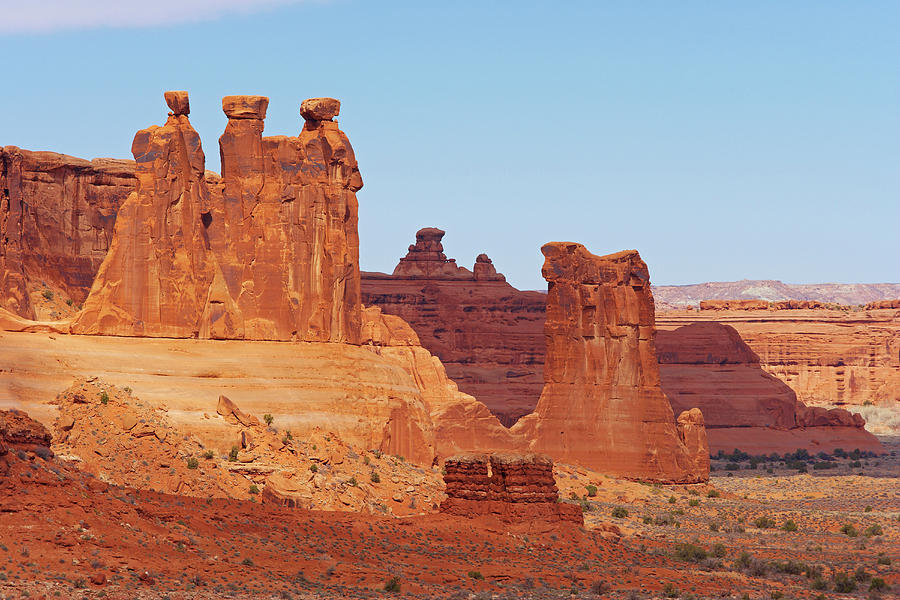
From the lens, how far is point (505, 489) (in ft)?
148

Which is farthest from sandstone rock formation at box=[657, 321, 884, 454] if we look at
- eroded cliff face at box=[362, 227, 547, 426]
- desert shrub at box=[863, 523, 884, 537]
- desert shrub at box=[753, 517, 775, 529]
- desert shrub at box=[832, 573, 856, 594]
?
desert shrub at box=[832, 573, 856, 594]

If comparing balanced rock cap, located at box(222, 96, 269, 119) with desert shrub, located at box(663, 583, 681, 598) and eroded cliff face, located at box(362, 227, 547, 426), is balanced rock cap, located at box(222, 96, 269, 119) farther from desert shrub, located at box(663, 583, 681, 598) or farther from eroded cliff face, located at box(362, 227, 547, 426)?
eroded cliff face, located at box(362, 227, 547, 426)

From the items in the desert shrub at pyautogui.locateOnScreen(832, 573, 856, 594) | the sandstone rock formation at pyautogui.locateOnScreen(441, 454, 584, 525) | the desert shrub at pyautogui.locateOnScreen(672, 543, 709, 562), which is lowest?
the desert shrub at pyautogui.locateOnScreen(832, 573, 856, 594)

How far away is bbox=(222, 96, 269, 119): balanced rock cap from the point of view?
58.0 m

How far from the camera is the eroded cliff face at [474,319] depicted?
12562 cm

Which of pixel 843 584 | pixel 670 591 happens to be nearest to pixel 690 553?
pixel 843 584

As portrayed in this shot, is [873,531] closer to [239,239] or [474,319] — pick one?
[239,239]

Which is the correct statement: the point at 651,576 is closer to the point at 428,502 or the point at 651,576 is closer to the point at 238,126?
the point at 428,502

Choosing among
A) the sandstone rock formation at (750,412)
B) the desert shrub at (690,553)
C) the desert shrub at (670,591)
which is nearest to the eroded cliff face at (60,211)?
the desert shrub at (690,553)

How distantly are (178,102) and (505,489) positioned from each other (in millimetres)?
19699

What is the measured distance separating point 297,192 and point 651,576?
21250mm

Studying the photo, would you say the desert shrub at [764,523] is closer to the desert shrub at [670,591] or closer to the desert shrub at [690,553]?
the desert shrub at [690,553]

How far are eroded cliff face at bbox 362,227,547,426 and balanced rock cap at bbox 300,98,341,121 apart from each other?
63.5m

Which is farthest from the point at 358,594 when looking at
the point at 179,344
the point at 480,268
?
the point at 480,268
